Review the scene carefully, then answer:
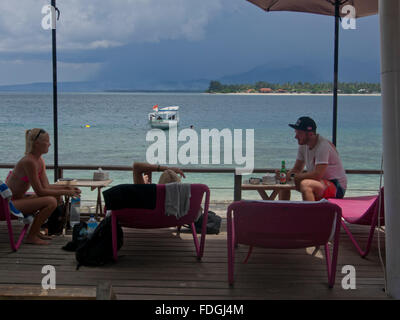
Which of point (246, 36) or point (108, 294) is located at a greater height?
point (246, 36)

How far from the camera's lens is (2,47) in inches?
1946

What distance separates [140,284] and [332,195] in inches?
91.7

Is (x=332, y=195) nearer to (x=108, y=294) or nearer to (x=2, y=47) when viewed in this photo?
(x=108, y=294)

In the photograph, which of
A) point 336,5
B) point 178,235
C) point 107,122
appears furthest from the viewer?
point 107,122

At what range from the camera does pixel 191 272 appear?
3203 mm

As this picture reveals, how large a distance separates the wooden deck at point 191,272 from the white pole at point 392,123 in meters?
0.33

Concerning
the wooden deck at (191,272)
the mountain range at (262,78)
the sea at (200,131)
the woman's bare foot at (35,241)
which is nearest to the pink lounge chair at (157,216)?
the wooden deck at (191,272)

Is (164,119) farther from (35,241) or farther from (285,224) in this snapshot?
(285,224)

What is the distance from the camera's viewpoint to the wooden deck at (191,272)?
2832 millimetres

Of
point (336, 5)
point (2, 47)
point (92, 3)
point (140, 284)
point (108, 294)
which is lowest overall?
point (140, 284)

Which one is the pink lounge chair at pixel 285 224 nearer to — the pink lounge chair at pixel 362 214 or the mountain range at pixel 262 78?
the pink lounge chair at pixel 362 214

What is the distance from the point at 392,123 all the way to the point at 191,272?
1686 mm

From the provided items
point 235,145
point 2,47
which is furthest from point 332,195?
point 2,47

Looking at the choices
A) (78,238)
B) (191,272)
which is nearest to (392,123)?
(191,272)
